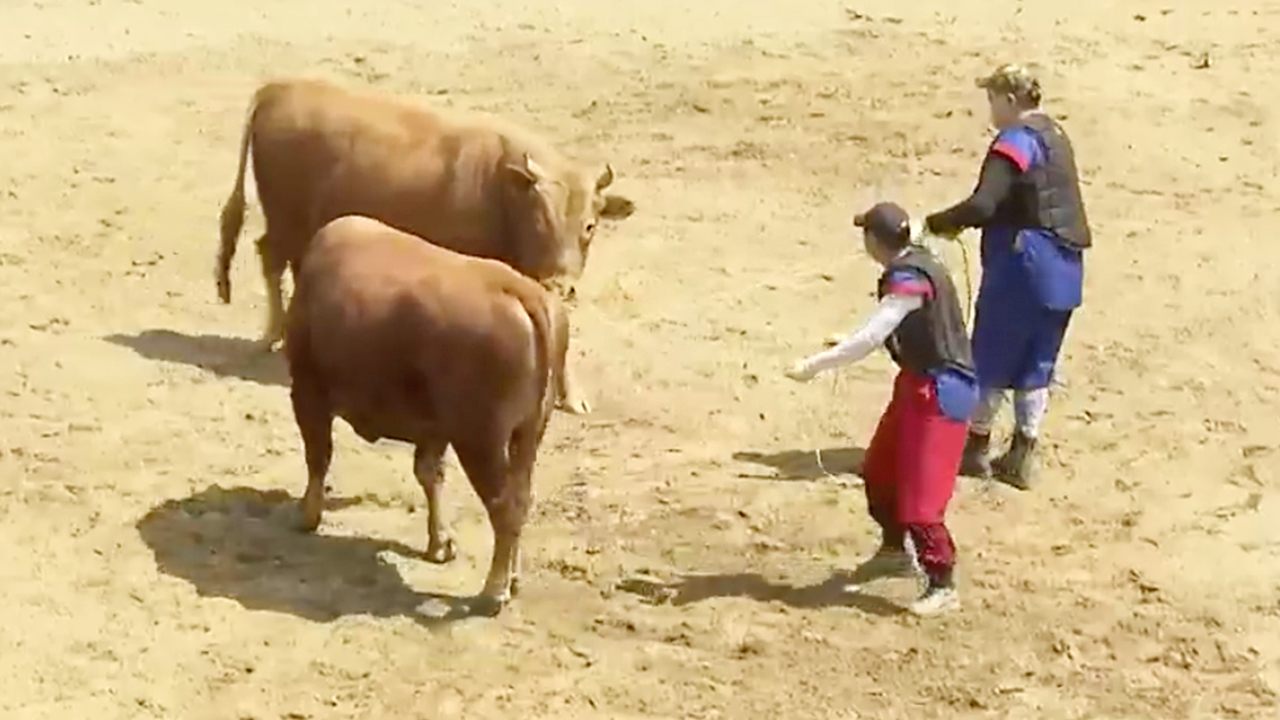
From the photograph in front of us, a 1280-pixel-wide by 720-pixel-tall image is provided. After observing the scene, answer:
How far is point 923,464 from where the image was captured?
8164mm

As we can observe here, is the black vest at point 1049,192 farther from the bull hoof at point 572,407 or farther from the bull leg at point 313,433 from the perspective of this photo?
the bull leg at point 313,433

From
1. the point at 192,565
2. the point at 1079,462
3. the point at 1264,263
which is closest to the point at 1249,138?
the point at 1264,263

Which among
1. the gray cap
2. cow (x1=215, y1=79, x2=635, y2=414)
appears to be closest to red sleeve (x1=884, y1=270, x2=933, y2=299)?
the gray cap

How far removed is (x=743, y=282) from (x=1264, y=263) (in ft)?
9.54

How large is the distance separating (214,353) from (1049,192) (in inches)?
157

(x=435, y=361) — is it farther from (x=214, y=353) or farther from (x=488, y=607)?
(x=214, y=353)

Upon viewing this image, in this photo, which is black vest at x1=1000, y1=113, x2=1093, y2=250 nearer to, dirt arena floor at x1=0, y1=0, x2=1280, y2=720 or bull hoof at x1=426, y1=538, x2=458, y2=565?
dirt arena floor at x1=0, y1=0, x2=1280, y2=720

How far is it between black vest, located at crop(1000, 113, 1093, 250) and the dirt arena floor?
110 centimetres

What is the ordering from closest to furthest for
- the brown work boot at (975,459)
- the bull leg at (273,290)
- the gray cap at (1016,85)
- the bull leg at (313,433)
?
the bull leg at (313,433)
the gray cap at (1016,85)
the brown work boot at (975,459)
the bull leg at (273,290)

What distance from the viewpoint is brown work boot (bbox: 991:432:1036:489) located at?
965 centimetres

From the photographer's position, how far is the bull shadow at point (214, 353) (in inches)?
417

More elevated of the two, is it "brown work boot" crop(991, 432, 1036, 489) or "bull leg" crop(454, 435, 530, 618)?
"bull leg" crop(454, 435, 530, 618)

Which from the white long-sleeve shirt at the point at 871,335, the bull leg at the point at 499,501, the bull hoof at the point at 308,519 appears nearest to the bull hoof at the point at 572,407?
the bull hoof at the point at 308,519

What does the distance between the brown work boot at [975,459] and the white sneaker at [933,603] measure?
145 cm
